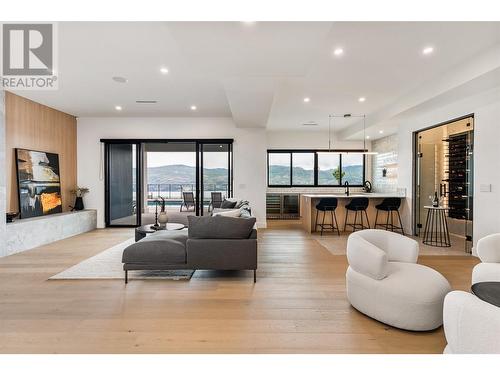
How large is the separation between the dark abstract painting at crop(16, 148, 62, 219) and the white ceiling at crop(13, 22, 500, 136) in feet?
4.33

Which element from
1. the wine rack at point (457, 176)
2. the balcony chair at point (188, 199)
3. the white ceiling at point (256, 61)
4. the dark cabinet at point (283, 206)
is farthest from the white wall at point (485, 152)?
the balcony chair at point (188, 199)

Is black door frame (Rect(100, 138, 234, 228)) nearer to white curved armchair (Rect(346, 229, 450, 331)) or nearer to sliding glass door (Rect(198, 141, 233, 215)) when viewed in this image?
sliding glass door (Rect(198, 141, 233, 215))

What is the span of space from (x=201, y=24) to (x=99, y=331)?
9.64 feet

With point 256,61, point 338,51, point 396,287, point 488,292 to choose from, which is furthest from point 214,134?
point 488,292

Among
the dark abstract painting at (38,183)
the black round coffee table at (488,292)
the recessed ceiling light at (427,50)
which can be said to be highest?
the recessed ceiling light at (427,50)

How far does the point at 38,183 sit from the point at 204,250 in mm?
5059

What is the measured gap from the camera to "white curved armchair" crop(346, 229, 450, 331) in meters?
2.33

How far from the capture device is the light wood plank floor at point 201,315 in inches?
85.4

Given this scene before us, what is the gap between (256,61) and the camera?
11.2 ft

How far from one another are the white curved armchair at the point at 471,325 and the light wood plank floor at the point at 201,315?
53 centimetres

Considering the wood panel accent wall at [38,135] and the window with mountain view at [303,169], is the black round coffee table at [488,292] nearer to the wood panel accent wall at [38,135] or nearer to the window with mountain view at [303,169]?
the wood panel accent wall at [38,135]

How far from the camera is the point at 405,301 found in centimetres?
235

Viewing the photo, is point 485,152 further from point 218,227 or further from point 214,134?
point 214,134
